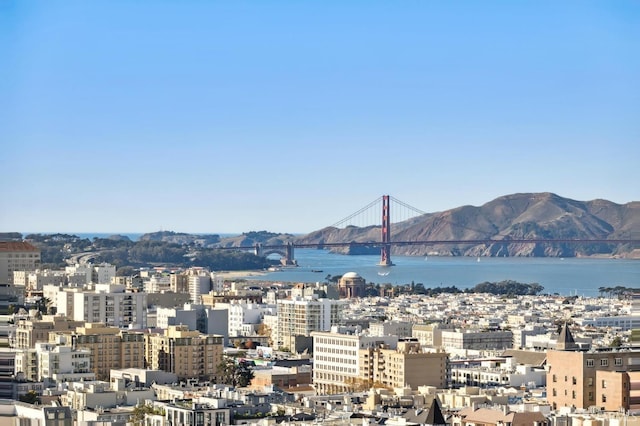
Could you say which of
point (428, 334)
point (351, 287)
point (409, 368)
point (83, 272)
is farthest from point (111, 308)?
point (351, 287)

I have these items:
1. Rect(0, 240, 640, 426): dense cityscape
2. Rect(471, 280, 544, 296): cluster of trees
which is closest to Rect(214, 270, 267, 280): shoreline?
Rect(471, 280, 544, 296): cluster of trees

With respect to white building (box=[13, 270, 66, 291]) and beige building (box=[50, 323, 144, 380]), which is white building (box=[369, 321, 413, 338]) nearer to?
beige building (box=[50, 323, 144, 380])

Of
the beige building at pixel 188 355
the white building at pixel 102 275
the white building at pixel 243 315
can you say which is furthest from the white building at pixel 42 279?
the beige building at pixel 188 355

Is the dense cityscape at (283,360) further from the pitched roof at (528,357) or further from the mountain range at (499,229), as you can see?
the mountain range at (499,229)

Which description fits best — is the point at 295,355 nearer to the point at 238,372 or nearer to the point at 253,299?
the point at 238,372

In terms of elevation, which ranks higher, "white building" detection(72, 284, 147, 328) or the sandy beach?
the sandy beach

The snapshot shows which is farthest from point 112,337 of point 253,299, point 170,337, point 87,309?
point 253,299
